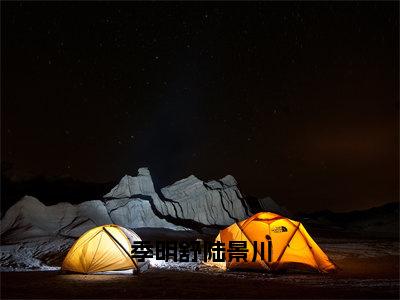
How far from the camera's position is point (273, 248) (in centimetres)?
1748

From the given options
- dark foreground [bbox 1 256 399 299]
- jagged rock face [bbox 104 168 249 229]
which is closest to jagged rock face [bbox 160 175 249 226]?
jagged rock face [bbox 104 168 249 229]

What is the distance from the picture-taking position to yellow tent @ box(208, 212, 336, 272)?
55.9 feet

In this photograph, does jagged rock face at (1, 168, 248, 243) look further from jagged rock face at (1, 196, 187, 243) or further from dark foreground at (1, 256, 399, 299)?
dark foreground at (1, 256, 399, 299)

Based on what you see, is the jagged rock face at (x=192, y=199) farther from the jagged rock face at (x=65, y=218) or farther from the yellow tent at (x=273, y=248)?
the yellow tent at (x=273, y=248)

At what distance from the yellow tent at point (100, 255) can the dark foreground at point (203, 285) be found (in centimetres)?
42

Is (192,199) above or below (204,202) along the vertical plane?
above

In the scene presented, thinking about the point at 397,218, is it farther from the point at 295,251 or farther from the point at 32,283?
the point at 32,283

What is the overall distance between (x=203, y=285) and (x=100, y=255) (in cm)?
455

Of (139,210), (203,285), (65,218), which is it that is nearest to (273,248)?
(203,285)

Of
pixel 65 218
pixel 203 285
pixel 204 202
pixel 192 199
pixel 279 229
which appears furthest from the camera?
pixel 204 202

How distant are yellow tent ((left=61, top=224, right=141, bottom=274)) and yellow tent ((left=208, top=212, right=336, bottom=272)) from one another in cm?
363

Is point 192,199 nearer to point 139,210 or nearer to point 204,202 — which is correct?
point 204,202

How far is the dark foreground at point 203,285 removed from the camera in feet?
40.1

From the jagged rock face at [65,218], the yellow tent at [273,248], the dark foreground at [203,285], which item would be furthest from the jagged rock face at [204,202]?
the dark foreground at [203,285]
